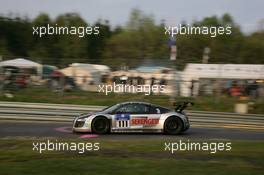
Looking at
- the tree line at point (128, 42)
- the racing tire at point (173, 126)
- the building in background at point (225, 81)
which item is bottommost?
the racing tire at point (173, 126)

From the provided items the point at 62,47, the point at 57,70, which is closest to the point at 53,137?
the point at 57,70

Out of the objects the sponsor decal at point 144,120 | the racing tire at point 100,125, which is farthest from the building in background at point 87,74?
the racing tire at point 100,125

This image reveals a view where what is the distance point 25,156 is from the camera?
9586 mm

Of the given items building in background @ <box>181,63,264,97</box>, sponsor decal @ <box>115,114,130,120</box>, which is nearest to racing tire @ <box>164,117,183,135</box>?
sponsor decal @ <box>115,114,130,120</box>

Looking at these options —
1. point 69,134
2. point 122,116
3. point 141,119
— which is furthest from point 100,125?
point 141,119

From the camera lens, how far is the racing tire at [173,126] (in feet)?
50.3

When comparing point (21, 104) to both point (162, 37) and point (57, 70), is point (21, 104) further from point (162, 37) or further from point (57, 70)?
point (162, 37)

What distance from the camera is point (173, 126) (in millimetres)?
15367

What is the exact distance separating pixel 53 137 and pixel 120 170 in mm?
5655

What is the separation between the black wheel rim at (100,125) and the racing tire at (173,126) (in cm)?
178

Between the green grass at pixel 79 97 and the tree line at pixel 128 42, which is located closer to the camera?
the green grass at pixel 79 97

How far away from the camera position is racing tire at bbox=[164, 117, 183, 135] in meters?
15.3

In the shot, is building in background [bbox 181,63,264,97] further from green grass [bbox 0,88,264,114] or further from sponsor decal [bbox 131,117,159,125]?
sponsor decal [bbox 131,117,159,125]

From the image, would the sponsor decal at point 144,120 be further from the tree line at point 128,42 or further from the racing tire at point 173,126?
the tree line at point 128,42
